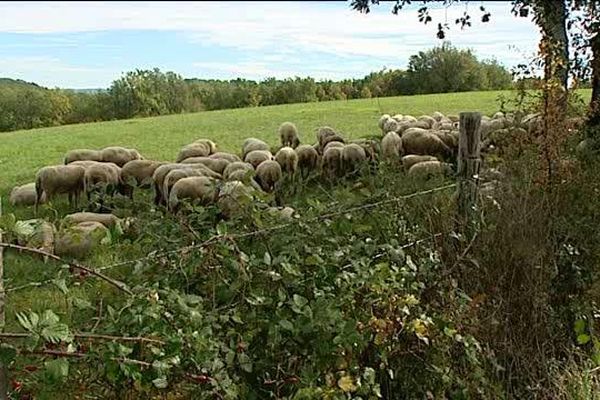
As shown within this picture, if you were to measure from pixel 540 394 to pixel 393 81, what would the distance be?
25.9m

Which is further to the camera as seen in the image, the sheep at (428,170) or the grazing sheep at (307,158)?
the grazing sheep at (307,158)

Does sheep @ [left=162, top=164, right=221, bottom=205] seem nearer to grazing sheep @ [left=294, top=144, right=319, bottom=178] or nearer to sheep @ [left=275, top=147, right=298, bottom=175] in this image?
sheep @ [left=275, top=147, right=298, bottom=175]

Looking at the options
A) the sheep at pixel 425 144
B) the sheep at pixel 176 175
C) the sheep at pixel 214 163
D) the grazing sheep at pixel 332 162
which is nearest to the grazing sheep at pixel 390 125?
the sheep at pixel 425 144

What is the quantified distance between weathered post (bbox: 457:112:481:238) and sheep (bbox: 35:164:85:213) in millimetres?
5440

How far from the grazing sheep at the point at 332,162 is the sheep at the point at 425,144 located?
1308 mm

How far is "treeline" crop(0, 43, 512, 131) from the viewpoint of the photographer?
18.9 meters

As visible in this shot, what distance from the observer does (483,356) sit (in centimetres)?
399

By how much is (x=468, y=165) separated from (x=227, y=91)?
2028 cm

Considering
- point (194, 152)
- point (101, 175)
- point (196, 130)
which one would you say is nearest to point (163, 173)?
point (101, 175)

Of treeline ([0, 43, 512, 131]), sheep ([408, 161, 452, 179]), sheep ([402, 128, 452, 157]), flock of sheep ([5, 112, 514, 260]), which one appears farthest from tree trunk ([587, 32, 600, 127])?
treeline ([0, 43, 512, 131])

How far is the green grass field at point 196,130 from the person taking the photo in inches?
530

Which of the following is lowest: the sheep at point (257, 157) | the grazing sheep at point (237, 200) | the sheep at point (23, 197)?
the sheep at point (23, 197)

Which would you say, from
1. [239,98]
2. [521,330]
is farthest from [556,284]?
[239,98]

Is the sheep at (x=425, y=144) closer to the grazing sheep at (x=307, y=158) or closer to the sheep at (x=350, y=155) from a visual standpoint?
the sheep at (x=350, y=155)
